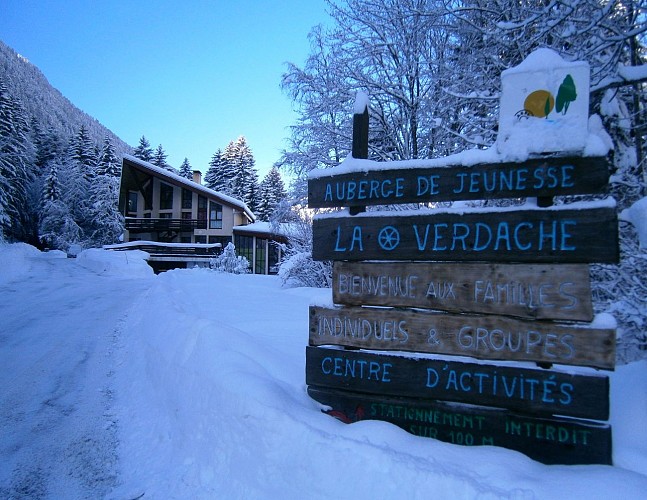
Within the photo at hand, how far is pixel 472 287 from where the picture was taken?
9.62ft

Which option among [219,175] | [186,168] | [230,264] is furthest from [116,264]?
[186,168]

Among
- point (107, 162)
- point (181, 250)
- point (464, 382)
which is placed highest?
point (107, 162)

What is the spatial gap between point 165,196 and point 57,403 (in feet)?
116

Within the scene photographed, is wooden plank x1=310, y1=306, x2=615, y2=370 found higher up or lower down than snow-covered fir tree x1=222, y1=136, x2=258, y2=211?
lower down

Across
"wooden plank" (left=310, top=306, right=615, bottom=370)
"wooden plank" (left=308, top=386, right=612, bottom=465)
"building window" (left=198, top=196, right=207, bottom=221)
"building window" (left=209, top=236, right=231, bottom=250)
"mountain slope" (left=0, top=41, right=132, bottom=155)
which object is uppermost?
"mountain slope" (left=0, top=41, right=132, bottom=155)

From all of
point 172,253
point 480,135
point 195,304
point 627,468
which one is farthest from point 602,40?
point 172,253

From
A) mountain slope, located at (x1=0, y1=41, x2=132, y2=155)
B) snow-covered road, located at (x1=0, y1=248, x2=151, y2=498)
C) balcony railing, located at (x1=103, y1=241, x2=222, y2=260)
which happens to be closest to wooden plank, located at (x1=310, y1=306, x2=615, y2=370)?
snow-covered road, located at (x1=0, y1=248, x2=151, y2=498)

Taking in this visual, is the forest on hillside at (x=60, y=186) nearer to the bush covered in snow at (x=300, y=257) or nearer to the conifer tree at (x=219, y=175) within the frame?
the conifer tree at (x=219, y=175)

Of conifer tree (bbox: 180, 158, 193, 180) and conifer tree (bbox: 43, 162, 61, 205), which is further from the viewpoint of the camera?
conifer tree (bbox: 180, 158, 193, 180)

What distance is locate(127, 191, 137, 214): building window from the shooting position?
123ft

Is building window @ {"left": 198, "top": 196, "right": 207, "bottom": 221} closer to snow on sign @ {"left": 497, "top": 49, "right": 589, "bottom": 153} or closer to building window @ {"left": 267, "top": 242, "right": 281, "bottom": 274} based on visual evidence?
building window @ {"left": 267, "top": 242, "right": 281, "bottom": 274}

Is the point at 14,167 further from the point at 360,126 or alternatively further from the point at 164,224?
the point at 360,126

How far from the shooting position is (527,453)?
2.70 metres

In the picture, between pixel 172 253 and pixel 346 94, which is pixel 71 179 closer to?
pixel 172 253
